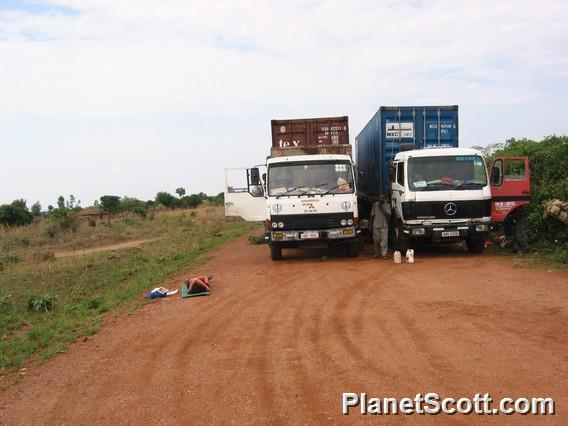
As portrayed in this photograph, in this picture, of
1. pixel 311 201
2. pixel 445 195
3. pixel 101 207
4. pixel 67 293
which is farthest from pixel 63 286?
pixel 101 207

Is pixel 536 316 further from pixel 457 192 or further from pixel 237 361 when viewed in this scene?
pixel 457 192

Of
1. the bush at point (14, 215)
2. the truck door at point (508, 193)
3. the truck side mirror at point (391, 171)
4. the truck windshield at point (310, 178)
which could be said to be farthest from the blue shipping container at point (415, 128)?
the bush at point (14, 215)

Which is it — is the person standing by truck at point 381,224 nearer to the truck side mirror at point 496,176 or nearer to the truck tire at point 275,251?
the truck tire at point 275,251

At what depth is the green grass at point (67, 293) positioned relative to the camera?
24.0 ft

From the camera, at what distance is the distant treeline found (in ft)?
115

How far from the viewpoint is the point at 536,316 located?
6473mm

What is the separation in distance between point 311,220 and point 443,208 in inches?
115

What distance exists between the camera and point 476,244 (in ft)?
39.9

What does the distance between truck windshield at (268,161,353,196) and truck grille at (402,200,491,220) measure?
1.52 metres

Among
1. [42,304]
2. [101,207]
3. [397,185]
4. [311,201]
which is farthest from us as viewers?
[101,207]

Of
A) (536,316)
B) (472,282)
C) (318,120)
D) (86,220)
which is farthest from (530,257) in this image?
(86,220)

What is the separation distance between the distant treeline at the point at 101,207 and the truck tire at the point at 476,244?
90.7 feet

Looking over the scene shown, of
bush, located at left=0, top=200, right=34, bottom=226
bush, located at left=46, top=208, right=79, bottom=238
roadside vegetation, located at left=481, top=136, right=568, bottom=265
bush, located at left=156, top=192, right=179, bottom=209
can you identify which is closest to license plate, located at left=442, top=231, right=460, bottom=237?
roadside vegetation, located at left=481, top=136, right=568, bottom=265

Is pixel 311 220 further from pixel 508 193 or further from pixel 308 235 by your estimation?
pixel 508 193
